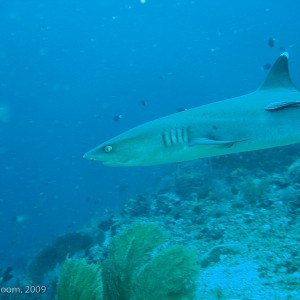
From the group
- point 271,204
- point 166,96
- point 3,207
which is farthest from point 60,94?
point 271,204

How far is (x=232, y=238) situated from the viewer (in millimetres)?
6309

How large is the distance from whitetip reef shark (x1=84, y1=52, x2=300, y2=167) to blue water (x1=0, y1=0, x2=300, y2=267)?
68.9 m

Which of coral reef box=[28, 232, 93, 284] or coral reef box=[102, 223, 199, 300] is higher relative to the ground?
coral reef box=[102, 223, 199, 300]

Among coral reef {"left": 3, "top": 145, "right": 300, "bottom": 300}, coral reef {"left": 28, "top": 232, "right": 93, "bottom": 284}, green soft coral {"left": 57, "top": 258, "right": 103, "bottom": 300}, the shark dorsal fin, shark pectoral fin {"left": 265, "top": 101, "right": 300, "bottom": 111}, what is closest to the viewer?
green soft coral {"left": 57, "top": 258, "right": 103, "bottom": 300}

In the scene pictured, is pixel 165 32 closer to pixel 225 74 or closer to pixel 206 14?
pixel 206 14

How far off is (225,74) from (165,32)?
53679 mm

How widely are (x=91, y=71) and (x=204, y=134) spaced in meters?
167

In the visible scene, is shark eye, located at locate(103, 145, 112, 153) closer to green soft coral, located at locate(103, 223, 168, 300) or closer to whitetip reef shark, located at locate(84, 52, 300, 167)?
whitetip reef shark, located at locate(84, 52, 300, 167)

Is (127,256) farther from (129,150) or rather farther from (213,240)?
(213,240)

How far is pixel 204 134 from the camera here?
3785 mm

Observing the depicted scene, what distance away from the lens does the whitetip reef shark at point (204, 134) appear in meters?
3.76

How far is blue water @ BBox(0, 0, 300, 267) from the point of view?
108188 mm

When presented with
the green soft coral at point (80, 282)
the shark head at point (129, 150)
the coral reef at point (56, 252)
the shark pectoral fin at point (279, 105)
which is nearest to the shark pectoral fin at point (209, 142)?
the shark head at point (129, 150)

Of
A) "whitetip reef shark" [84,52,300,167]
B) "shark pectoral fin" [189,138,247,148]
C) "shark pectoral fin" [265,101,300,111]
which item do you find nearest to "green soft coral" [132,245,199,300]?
"whitetip reef shark" [84,52,300,167]
